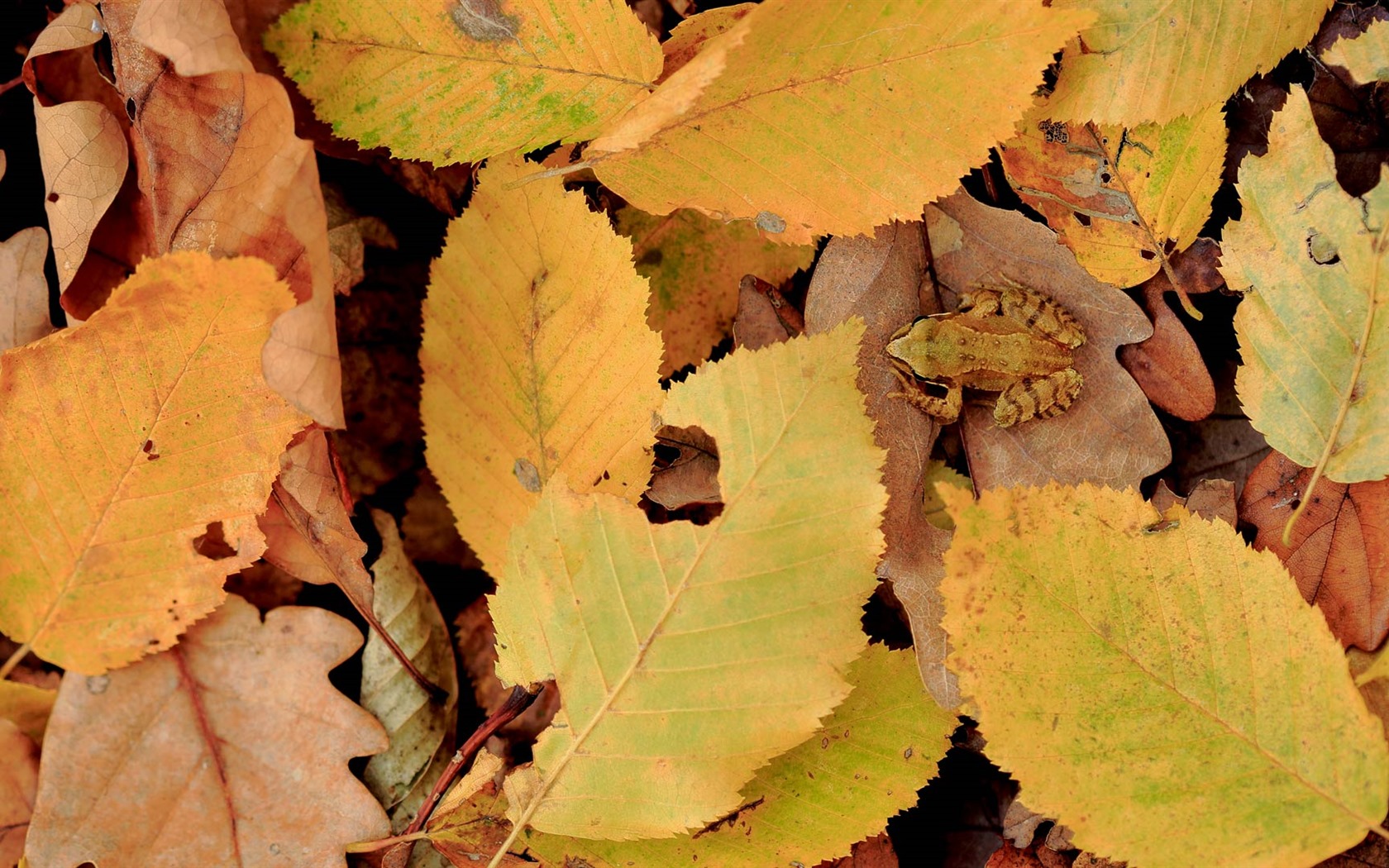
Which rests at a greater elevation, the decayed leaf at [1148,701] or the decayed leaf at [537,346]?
the decayed leaf at [537,346]

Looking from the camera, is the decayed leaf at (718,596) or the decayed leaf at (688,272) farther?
the decayed leaf at (688,272)

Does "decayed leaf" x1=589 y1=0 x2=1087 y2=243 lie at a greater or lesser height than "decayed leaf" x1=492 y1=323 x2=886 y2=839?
greater

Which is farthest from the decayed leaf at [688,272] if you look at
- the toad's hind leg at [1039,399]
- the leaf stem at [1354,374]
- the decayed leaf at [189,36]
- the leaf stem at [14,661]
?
the leaf stem at [14,661]

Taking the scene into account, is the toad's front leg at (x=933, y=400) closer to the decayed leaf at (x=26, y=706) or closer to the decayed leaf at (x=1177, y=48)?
the decayed leaf at (x=1177, y=48)

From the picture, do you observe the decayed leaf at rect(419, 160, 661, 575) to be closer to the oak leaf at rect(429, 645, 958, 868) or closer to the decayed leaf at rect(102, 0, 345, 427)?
the decayed leaf at rect(102, 0, 345, 427)

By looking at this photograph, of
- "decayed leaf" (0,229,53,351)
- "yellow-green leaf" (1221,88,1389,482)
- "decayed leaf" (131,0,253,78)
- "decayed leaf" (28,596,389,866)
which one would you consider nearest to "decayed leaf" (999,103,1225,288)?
"yellow-green leaf" (1221,88,1389,482)

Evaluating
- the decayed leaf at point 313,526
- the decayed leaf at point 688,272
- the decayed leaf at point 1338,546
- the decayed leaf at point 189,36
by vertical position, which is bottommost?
the decayed leaf at point 1338,546

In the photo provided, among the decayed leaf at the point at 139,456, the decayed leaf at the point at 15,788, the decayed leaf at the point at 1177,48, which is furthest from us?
the decayed leaf at the point at 15,788

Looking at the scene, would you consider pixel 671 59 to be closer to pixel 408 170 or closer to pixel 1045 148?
pixel 408 170
